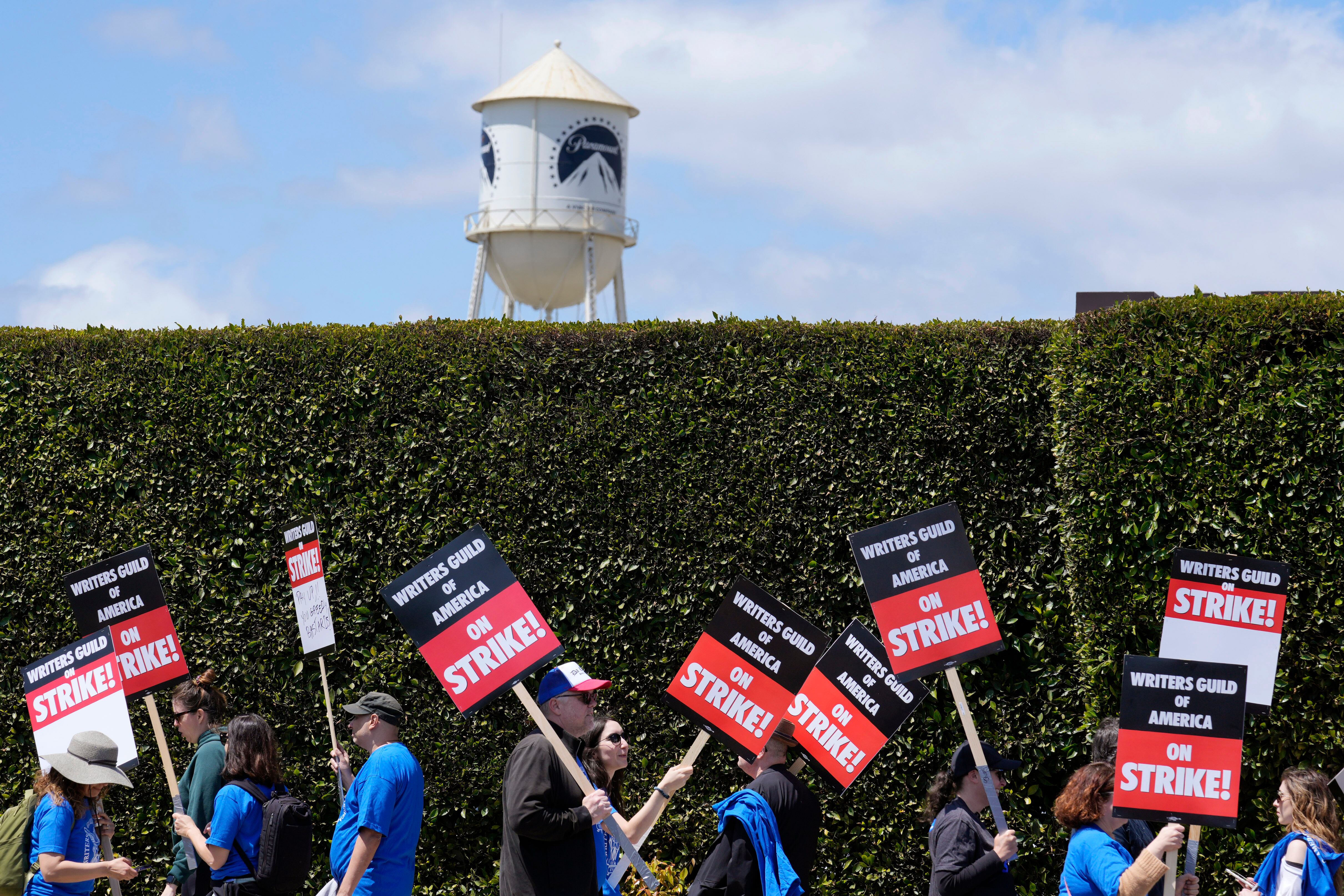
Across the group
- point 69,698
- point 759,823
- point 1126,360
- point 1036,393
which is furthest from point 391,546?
point 1126,360

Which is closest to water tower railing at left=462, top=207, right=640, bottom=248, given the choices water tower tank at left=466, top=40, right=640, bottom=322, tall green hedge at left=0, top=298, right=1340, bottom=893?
water tower tank at left=466, top=40, right=640, bottom=322

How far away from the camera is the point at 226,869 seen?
6344 mm

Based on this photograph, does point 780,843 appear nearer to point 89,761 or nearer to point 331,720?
point 331,720

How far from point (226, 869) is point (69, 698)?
4.60ft

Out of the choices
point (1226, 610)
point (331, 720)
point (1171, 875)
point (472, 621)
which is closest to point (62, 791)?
point (331, 720)

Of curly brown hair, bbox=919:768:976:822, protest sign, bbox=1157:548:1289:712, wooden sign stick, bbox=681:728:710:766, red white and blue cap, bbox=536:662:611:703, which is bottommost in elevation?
curly brown hair, bbox=919:768:976:822

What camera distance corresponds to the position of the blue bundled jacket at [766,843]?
5676 mm

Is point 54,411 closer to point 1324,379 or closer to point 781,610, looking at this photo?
point 781,610

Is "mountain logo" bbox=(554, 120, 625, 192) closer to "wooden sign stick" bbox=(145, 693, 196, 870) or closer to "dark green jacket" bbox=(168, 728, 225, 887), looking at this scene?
"wooden sign stick" bbox=(145, 693, 196, 870)

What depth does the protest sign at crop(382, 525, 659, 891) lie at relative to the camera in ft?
19.9

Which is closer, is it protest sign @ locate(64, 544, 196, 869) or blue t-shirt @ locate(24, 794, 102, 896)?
blue t-shirt @ locate(24, 794, 102, 896)

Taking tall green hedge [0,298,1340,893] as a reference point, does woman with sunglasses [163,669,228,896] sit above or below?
below

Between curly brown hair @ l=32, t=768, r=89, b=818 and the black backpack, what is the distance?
0.70 metres

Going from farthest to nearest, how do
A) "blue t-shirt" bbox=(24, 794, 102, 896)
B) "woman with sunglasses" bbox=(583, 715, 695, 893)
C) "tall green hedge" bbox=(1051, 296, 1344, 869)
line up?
"tall green hedge" bbox=(1051, 296, 1344, 869)
"woman with sunglasses" bbox=(583, 715, 695, 893)
"blue t-shirt" bbox=(24, 794, 102, 896)
